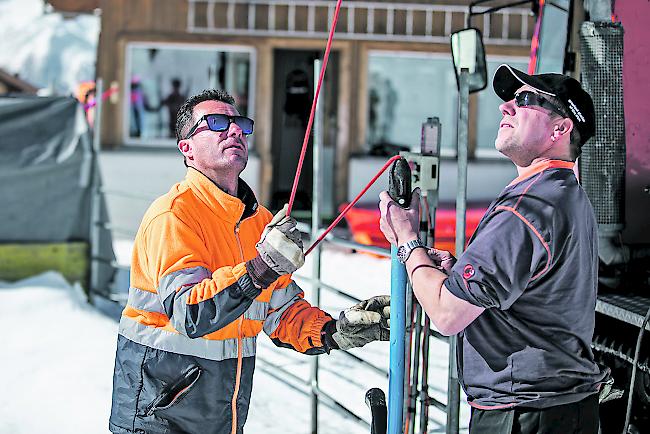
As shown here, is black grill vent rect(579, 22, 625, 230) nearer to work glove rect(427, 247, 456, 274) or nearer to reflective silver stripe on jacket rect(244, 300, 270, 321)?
work glove rect(427, 247, 456, 274)

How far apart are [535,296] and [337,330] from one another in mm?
769

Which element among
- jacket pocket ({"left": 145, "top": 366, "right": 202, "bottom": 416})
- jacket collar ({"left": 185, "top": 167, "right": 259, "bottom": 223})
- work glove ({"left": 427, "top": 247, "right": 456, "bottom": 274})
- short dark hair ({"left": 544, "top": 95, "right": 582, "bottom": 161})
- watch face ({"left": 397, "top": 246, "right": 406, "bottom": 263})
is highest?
short dark hair ({"left": 544, "top": 95, "right": 582, "bottom": 161})

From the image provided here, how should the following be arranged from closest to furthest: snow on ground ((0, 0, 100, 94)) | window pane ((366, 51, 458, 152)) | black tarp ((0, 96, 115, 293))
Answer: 1. black tarp ((0, 96, 115, 293))
2. window pane ((366, 51, 458, 152))
3. snow on ground ((0, 0, 100, 94))

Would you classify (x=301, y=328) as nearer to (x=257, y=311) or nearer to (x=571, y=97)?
(x=257, y=311)

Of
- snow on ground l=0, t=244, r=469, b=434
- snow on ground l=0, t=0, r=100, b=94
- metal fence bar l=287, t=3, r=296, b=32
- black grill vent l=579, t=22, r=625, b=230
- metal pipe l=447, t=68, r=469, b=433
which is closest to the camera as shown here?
metal pipe l=447, t=68, r=469, b=433

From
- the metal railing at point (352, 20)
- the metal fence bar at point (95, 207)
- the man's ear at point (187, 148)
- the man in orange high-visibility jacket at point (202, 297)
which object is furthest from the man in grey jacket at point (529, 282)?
the metal railing at point (352, 20)

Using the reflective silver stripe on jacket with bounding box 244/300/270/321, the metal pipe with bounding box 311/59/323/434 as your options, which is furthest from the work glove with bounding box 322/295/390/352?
the metal pipe with bounding box 311/59/323/434

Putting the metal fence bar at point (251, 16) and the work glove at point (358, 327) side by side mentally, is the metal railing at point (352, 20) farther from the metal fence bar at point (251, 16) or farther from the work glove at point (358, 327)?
the work glove at point (358, 327)

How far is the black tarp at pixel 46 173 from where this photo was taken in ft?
25.5

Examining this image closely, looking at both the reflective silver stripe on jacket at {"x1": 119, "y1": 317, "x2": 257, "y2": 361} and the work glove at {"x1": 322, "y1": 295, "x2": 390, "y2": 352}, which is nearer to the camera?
the reflective silver stripe on jacket at {"x1": 119, "y1": 317, "x2": 257, "y2": 361}

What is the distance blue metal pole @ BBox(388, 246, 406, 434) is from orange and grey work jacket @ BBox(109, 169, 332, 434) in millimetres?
442

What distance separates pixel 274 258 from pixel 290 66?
406 inches

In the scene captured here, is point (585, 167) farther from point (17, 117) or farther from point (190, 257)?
point (17, 117)

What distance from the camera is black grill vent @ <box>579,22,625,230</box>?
3.51 m
